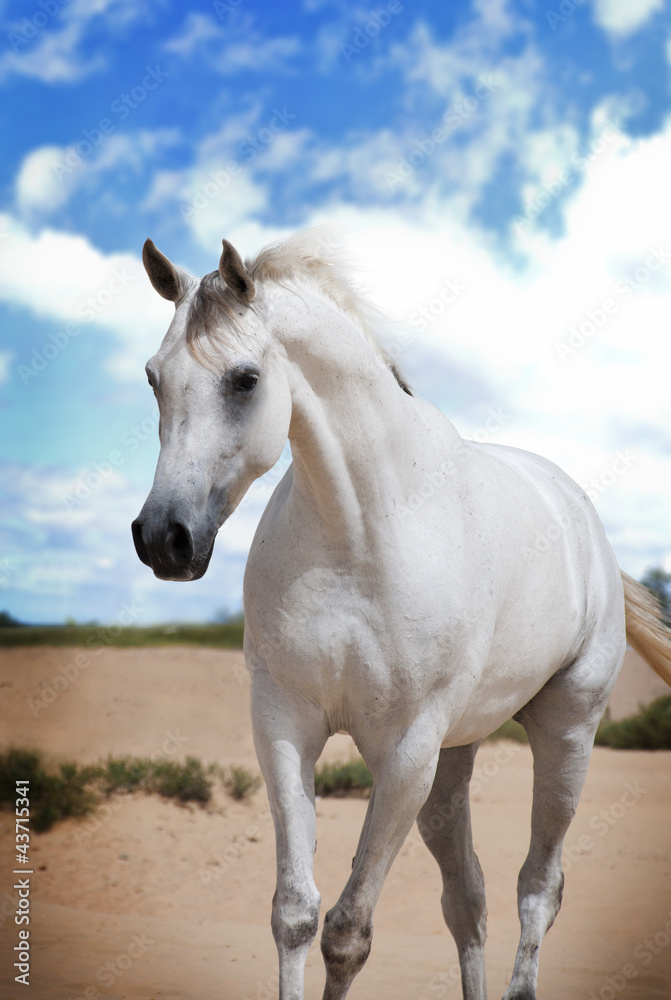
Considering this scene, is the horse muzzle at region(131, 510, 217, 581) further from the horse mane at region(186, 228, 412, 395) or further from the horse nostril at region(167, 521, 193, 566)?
the horse mane at region(186, 228, 412, 395)

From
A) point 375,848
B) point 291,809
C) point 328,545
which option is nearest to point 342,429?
point 328,545

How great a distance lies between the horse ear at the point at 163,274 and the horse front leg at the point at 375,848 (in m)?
1.29

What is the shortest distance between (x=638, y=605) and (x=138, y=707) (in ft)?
28.4

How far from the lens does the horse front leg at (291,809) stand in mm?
2311

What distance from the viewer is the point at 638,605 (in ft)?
12.7

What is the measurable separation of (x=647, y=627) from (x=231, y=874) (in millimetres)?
4807

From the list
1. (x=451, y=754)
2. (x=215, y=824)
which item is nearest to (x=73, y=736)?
(x=215, y=824)

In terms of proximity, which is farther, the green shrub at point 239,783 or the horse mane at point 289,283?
the green shrub at point 239,783

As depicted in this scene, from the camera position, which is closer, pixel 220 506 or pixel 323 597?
pixel 220 506

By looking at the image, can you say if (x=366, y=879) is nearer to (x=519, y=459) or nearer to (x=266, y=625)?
(x=266, y=625)

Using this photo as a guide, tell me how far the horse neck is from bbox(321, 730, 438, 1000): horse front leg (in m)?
0.58

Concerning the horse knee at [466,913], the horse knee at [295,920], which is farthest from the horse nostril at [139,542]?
the horse knee at [466,913]

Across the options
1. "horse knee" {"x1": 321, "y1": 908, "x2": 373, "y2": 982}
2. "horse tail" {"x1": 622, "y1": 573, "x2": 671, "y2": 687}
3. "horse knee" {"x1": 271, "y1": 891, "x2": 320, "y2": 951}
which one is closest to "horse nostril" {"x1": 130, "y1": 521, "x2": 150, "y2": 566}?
"horse knee" {"x1": 271, "y1": 891, "x2": 320, "y2": 951}

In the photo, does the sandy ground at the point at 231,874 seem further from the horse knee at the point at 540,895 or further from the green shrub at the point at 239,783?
the horse knee at the point at 540,895
